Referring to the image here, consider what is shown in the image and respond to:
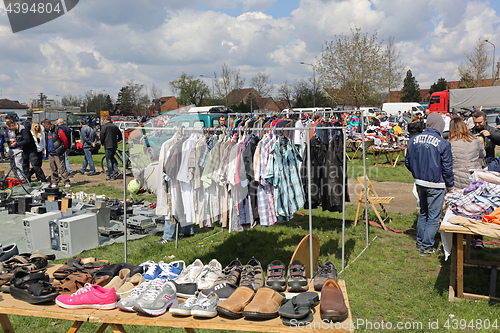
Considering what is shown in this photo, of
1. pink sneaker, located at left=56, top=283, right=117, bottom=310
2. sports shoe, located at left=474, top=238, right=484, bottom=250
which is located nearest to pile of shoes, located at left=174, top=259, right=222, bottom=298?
pink sneaker, located at left=56, top=283, right=117, bottom=310

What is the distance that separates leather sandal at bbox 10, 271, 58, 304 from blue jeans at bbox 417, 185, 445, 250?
15.5 feet

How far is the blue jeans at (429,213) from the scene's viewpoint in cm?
506

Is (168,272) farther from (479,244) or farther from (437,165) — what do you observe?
(479,244)

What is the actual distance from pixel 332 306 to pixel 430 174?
11.3 ft

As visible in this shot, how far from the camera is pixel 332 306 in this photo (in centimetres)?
229

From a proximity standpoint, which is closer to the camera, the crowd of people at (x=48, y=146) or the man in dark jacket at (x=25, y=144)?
the man in dark jacket at (x=25, y=144)

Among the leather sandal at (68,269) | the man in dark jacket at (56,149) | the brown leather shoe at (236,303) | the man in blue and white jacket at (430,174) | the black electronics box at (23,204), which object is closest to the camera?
the brown leather shoe at (236,303)

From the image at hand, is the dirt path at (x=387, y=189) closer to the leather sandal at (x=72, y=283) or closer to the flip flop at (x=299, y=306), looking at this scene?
the flip flop at (x=299, y=306)

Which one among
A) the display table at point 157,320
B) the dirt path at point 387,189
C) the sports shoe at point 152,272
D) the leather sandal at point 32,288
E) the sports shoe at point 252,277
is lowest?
the dirt path at point 387,189

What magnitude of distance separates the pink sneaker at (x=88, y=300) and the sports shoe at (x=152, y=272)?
0.47m

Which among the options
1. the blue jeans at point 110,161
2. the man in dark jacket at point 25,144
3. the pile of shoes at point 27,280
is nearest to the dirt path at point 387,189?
the blue jeans at point 110,161

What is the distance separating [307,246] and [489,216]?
191 cm

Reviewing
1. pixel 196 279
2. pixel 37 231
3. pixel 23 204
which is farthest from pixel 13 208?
pixel 196 279

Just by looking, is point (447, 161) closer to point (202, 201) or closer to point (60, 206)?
point (202, 201)
